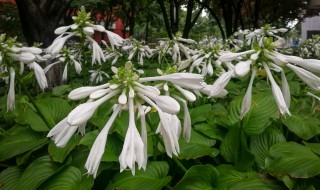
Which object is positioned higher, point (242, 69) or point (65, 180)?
point (242, 69)

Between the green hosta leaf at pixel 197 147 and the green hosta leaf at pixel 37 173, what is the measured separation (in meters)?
0.71

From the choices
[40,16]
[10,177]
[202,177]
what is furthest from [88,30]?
[40,16]

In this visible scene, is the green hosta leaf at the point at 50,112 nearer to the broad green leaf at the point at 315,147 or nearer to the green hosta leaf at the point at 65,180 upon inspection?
the green hosta leaf at the point at 65,180

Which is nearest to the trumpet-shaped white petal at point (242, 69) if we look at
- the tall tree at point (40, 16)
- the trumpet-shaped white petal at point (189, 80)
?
the trumpet-shaped white petal at point (189, 80)

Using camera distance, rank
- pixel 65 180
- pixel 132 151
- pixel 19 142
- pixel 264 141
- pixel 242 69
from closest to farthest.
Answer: pixel 132 151 → pixel 242 69 → pixel 65 180 → pixel 264 141 → pixel 19 142

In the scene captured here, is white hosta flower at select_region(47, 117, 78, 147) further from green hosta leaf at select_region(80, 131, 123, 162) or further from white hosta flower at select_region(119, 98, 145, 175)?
green hosta leaf at select_region(80, 131, 123, 162)

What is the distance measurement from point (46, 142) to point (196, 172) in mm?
998

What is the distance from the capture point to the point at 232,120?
2381 mm

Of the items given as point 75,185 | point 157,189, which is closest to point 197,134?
point 157,189

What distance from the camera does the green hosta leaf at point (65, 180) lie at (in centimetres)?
184

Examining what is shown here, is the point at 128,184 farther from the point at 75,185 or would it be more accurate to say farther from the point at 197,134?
the point at 197,134

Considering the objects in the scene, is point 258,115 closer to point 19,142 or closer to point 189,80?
point 189,80

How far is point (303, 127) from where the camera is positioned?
227 centimetres

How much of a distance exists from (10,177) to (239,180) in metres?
1.32
